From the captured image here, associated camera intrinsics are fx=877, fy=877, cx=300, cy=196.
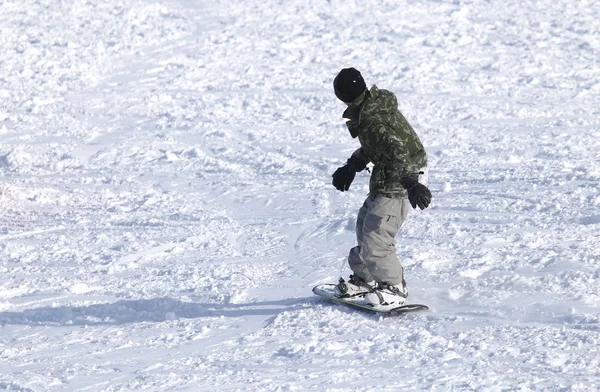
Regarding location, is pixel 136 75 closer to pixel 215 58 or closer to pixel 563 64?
pixel 215 58

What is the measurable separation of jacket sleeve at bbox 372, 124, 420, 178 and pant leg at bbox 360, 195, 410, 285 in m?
0.27

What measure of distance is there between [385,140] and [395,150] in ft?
0.29

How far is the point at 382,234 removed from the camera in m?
5.21

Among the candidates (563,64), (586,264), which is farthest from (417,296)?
(563,64)

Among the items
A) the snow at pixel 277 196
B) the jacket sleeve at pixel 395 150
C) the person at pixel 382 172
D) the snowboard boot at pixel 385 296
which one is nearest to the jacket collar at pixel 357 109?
the person at pixel 382 172

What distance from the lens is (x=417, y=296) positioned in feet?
18.9

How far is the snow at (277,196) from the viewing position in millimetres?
4973

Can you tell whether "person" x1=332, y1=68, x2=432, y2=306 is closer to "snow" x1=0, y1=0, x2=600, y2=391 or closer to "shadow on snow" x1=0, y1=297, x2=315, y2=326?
"snow" x1=0, y1=0, x2=600, y2=391

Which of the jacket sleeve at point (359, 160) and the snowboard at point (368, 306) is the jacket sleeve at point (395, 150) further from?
the snowboard at point (368, 306)

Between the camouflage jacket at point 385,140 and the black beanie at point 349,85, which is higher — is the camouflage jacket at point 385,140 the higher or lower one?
the lower one

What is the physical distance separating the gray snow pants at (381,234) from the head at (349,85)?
0.61m

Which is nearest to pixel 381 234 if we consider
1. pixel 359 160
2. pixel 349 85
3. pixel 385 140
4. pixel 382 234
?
pixel 382 234

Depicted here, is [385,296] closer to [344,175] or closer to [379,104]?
[344,175]

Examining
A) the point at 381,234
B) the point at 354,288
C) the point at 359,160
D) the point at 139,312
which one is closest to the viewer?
the point at 381,234
